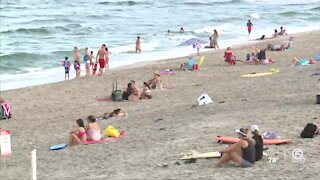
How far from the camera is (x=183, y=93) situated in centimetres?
1908

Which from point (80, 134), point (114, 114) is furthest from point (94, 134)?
point (114, 114)

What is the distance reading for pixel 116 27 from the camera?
4700 centimetres

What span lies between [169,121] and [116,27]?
109ft

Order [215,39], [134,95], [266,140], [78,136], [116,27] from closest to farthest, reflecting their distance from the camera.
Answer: [266,140] → [78,136] → [134,95] → [215,39] → [116,27]

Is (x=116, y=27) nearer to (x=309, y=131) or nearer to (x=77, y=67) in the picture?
(x=77, y=67)

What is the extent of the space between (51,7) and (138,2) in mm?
11048

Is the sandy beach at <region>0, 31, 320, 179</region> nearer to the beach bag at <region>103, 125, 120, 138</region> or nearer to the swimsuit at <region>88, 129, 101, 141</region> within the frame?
the beach bag at <region>103, 125, 120, 138</region>

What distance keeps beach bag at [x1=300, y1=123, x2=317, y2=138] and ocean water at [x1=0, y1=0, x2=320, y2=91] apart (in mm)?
14775

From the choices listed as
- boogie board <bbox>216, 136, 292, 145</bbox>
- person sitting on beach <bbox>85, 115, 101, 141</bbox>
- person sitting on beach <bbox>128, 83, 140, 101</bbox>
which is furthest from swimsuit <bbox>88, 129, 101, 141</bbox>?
person sitting on beach <bbox>128, 83, 140, 101</bbox>

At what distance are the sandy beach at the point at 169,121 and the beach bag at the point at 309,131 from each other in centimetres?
17

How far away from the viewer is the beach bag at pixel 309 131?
1131 cm

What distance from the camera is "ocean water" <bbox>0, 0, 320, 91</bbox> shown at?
30688 mm

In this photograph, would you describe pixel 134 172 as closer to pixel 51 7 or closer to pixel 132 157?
pixel 132 157

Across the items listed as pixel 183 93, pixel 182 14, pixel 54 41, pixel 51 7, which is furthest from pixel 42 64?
pixel 51 7
